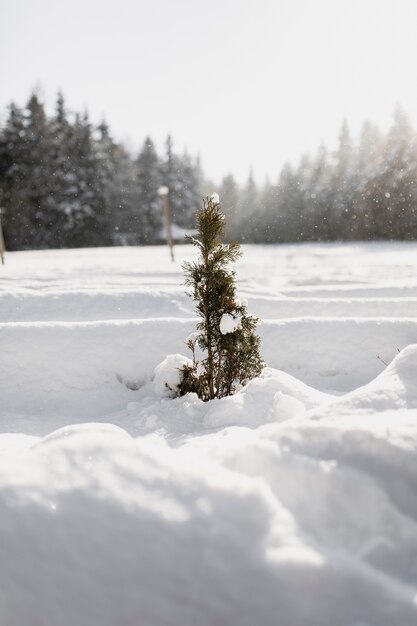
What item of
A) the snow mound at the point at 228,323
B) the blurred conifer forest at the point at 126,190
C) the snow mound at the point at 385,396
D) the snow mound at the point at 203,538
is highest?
the blurred conifer forest at the point at 126,190

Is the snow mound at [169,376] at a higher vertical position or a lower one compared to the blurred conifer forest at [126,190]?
lower

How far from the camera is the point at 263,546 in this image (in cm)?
211

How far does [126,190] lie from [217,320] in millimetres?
43446

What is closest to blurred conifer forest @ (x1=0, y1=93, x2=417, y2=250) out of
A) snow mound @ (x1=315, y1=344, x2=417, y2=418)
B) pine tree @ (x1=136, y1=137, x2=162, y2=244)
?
pine tree @ (x1=136, y1=137, x2=162, y2=244)

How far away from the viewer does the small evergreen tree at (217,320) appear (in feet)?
20.2

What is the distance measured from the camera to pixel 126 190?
46969 millimetres

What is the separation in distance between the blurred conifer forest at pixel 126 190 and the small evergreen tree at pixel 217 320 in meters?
33.5

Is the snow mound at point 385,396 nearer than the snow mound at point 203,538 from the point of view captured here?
No

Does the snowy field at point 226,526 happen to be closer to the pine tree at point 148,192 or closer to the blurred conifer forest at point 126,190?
the blurred conifer forest at point 126,190

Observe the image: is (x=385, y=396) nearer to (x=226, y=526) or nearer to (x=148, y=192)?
(x=226, y=526)

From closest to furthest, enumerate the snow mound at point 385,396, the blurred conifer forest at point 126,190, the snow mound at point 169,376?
the snow mound at point 385,396 → the snow mound at point 169,376 → the blurred conifer forest at point 126,190

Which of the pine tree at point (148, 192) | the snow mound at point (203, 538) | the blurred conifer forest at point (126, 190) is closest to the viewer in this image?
the snow mound at point (203, 538)

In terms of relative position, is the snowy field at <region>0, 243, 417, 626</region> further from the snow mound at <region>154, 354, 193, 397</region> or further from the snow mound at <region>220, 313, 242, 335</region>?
the snow mound at <region>154, 354, 193, 397</region>

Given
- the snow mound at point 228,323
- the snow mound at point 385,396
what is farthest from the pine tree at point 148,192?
the snow mound at point 385,396
